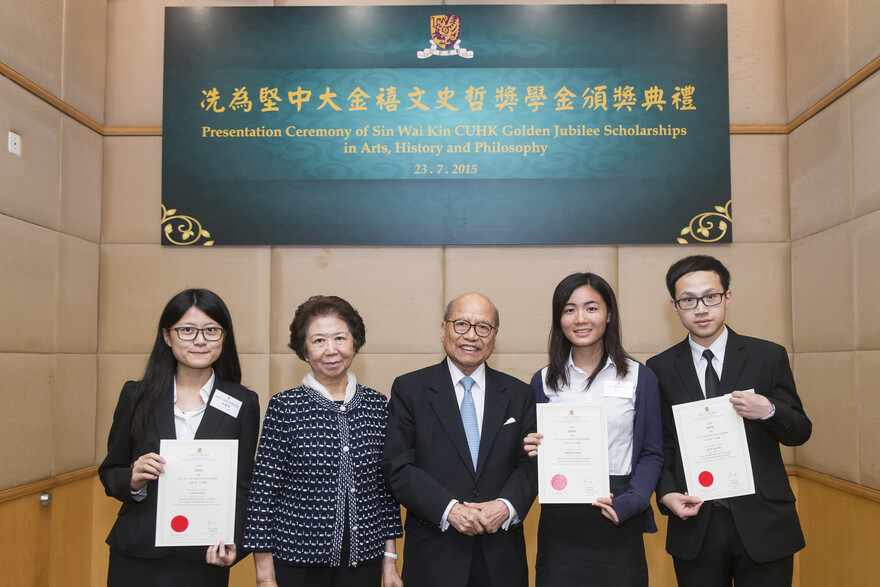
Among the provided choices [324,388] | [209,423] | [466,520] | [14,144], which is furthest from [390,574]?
[14,144]

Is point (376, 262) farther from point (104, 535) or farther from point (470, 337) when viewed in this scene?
point (104, 535)

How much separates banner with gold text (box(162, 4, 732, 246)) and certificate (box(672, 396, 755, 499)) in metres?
1.66

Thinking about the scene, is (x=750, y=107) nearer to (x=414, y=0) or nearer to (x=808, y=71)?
(x=808, y=71)

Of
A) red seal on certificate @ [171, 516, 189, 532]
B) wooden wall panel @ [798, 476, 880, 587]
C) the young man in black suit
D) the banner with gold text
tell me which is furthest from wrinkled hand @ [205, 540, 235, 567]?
wooden wall panel @ [798, 476, 880, 587]

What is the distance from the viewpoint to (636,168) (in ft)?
12.0

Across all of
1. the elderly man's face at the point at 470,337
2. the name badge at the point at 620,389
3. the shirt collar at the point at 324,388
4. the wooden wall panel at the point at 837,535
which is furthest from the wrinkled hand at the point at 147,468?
the wooden wall panel at the point at 837,535

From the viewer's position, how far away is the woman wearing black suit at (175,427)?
80.4 inches

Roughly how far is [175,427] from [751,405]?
1.89 meters

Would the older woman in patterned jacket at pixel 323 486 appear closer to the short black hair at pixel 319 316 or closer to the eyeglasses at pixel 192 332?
the short black hair at pixel 319 316

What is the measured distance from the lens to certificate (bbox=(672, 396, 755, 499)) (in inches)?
82.2

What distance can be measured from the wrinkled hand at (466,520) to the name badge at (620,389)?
60 cm

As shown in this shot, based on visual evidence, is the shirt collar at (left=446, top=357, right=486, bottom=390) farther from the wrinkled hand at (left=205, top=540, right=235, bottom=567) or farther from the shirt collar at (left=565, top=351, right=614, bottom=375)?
the wrinkled hand at (left=205, top=540, right=235, bottom=567)

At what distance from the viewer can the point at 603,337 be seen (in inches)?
90.4

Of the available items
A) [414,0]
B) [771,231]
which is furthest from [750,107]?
[414,0]
